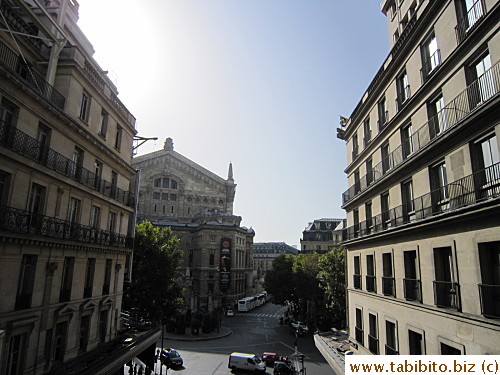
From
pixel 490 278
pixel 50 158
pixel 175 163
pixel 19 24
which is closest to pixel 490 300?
pixel 490 278

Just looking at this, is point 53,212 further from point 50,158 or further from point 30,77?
point 30,77

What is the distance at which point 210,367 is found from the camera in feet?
101

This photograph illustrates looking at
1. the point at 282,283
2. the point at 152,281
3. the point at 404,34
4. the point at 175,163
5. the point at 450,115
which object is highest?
the point at 175,163

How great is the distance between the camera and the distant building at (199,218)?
222 feet

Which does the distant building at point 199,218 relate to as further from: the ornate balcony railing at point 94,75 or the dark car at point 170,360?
the ornate balcony railing at point 94,75

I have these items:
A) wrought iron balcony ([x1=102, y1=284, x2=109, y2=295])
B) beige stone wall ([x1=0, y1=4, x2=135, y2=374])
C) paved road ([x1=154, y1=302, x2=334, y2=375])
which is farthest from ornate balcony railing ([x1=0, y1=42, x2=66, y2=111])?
paved road ([x1=154, y1=302, x2=334, y2=375])

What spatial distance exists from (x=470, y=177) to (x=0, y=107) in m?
16.0

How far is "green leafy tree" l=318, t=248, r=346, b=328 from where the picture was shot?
37.3m

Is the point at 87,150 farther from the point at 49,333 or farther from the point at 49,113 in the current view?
the point at 49,333

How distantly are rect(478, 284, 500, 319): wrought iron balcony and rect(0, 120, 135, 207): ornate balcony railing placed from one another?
15950 millimetres

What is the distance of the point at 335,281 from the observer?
125 feet

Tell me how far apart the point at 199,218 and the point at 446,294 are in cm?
6217

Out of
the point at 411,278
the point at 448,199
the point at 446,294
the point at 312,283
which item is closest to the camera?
the point at 446,294

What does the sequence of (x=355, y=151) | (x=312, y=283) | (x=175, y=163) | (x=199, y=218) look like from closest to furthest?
(x=355, y=151), (x=312, y=283), (x=199, y=218), (x=175, y=163)
